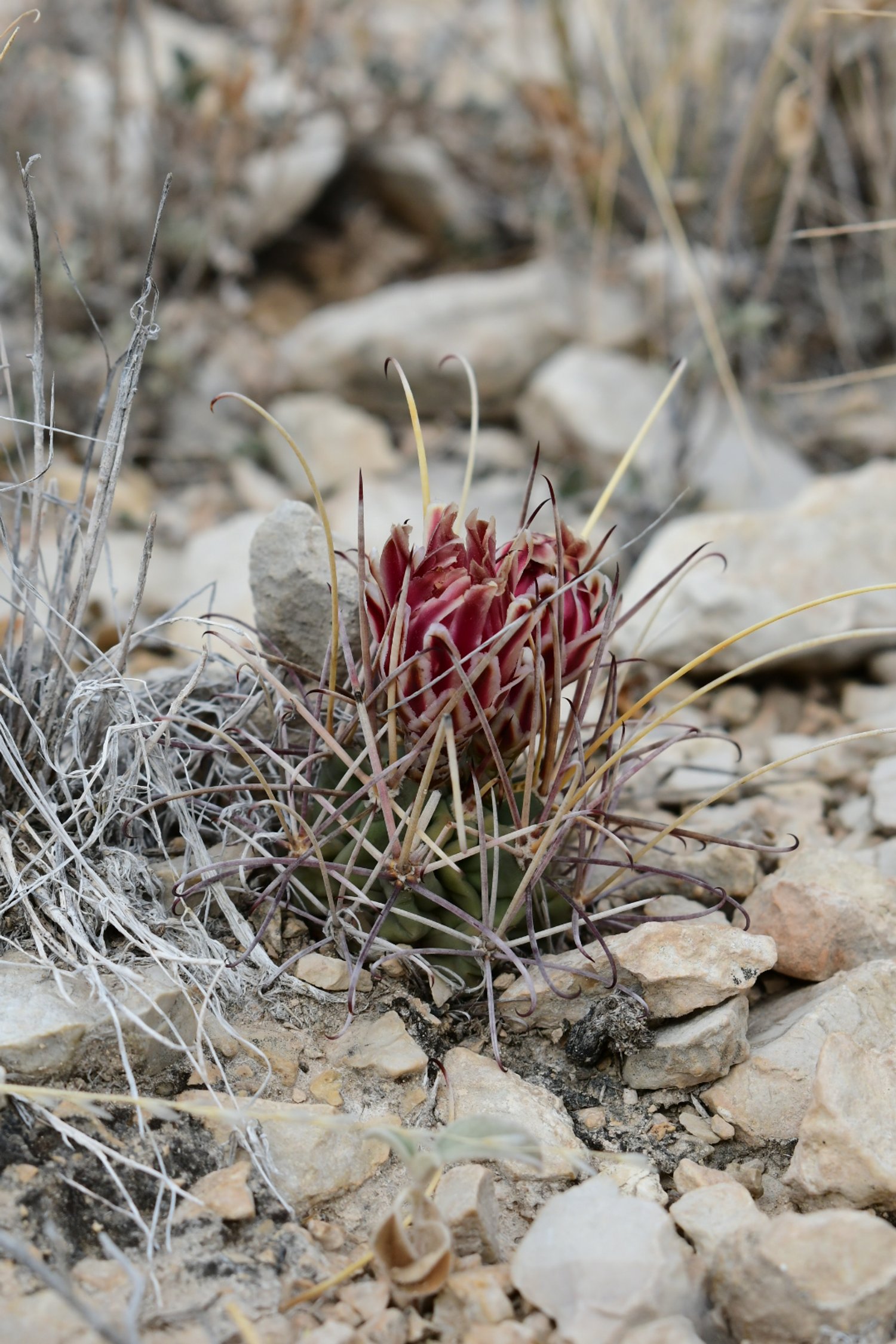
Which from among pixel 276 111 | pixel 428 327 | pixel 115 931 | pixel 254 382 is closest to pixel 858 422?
pixel 428 327

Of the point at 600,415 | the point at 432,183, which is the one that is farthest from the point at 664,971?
the point at 432,183

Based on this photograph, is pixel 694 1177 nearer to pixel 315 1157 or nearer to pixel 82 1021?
pixel 315 1157

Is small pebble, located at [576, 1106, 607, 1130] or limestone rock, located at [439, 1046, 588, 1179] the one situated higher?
limestone rock, located at [439, 1046, 588, 1179]

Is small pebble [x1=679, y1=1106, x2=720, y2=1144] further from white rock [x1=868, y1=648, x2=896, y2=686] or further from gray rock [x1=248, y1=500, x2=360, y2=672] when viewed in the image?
white rock [x1=868, y1=648, x2=896, y2=686]

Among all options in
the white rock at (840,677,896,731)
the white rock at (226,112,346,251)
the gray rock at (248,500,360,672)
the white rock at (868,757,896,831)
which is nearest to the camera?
the gray rock at (248,500,360,672)

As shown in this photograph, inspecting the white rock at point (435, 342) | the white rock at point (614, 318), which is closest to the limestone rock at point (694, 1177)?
the white rock at point (435, 342)

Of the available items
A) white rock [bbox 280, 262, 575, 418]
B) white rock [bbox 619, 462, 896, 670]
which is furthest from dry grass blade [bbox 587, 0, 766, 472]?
white rock [bbox 280, 262, 575, 418]
